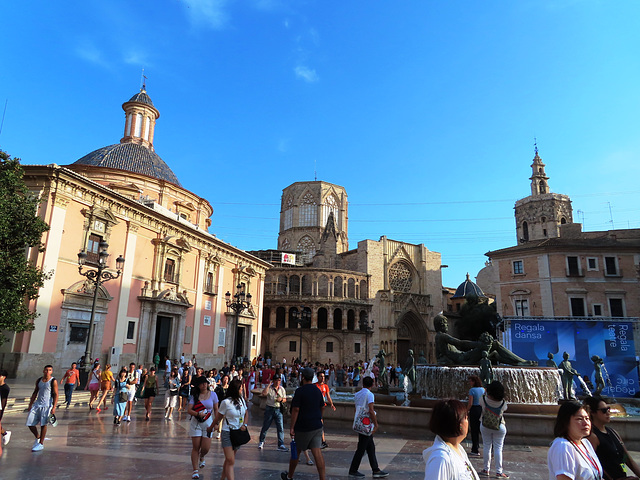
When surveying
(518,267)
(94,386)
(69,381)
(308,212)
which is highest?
(308,212)

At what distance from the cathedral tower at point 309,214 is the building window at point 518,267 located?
89.8 feet

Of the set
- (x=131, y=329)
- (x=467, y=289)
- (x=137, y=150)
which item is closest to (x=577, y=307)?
(x=467, y=289)

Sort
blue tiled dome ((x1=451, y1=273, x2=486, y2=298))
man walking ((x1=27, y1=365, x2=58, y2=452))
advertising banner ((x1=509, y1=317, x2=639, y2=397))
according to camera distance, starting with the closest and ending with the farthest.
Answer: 1. man walking ((x1=27, y1=365, x2=58, y2=452))
2. advertising banner ((x1=509, y1=317, x2=639, y2=397))
3. blue tiled dome ((x1=451, y1=273, x2=486, y2=298))

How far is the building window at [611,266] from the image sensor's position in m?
30.4

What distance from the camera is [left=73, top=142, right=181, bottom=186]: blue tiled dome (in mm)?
29406

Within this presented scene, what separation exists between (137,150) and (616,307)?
36259mm

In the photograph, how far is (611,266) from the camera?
3058cm

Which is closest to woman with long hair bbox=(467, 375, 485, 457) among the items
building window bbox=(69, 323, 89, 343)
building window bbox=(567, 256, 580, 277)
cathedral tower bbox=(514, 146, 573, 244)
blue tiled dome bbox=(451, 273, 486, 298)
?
building window bbox=(69, 323, 89, 343)

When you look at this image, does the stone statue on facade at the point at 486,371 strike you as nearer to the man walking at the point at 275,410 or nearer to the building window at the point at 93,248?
the man walking at the point at 275,410

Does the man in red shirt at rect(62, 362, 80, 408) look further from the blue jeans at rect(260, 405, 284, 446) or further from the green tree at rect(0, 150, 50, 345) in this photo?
the blue jeans at rect(260, 405, 284, 446)

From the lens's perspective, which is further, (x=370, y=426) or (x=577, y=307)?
(x=577, y=307)

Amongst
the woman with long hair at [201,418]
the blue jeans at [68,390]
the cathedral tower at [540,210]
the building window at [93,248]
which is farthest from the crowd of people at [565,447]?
the cathedral tower at [540,210]

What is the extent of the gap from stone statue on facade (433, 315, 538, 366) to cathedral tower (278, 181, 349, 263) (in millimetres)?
44514

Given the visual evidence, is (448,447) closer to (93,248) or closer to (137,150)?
(93,248)
